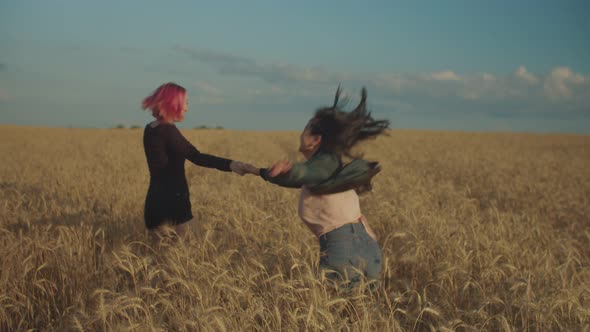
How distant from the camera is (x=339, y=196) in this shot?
2.53 m

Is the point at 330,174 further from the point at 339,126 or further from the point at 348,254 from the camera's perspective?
the point at 348,254

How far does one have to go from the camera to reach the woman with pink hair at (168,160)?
3.18m

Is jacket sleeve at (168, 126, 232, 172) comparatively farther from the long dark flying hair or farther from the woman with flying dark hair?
the long dark flying hair

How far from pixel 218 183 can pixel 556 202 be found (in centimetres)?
584

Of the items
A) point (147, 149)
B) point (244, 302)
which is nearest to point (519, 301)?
point (244, 302)

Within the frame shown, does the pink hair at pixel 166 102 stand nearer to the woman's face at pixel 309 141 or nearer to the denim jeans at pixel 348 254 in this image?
the woman's face at pixel 309 141

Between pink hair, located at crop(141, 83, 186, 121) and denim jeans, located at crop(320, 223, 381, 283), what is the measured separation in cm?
149

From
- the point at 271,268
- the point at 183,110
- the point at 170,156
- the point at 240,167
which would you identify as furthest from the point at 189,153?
the point at 271,268

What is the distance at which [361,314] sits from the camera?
2490 millimetres

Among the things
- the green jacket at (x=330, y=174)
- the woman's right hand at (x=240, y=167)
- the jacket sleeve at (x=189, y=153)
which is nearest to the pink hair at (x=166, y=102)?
the jacket sleeve at (x=189, y=153)

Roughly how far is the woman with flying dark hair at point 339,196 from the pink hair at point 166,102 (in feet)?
3.61

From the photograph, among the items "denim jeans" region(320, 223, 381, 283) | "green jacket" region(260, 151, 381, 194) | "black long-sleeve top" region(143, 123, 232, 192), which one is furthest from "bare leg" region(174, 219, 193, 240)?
"denim jeans" region(320, 223, 381, 283)

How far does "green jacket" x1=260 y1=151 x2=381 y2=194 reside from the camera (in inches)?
91.0

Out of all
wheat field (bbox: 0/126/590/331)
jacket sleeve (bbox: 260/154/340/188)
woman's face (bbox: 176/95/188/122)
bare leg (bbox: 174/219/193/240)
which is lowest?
wheat field (bbox: 0/126/590/331)
